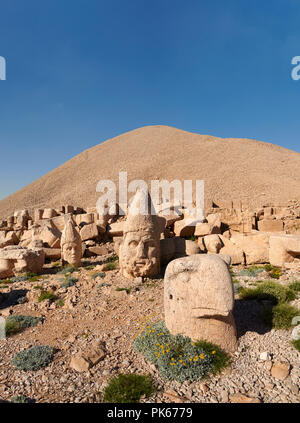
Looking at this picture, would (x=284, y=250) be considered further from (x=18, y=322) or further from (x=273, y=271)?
(x=18, y=322)

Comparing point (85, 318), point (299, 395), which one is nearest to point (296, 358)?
point (299, 395)

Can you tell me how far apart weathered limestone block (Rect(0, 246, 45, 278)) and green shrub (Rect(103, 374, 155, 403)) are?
21.2 ft

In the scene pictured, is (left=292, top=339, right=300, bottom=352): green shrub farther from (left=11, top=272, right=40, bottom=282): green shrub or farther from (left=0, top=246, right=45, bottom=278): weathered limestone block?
(left=0, top=246, right=45, bottom=278): weathered limestone block

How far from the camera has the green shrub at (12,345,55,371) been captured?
3865 millimetres

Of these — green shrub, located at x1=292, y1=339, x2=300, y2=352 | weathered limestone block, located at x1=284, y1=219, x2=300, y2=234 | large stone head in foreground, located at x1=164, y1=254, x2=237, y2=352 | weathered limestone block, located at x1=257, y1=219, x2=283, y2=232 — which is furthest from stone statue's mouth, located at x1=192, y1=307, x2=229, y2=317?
weathered limestone block, located at x1=284, y1=219, x2=300, y2=234

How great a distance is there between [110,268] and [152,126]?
188ft

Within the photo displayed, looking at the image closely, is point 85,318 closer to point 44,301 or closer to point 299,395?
point 44,301

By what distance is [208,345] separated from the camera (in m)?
3.83

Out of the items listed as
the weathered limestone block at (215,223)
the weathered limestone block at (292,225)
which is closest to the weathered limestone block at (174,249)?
the weathered limestone block at (215,223)

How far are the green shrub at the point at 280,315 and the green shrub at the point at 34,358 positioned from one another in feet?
11.9

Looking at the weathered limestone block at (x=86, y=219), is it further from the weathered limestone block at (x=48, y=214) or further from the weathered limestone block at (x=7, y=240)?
the weathered limestone block at (x=7, y=240)

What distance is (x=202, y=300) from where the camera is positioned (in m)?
3.81

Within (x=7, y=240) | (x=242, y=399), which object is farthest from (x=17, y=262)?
(x=242, y=399)

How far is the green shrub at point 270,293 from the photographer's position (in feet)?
17.3
